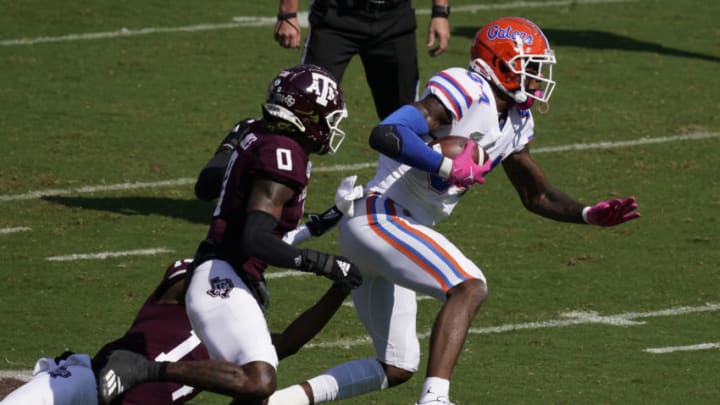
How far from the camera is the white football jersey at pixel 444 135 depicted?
573cm

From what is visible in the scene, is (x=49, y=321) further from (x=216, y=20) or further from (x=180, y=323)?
(x=216, y=20)

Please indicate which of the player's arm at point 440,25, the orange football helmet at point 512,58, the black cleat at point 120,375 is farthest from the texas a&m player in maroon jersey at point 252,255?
the player's arm at point 440,25

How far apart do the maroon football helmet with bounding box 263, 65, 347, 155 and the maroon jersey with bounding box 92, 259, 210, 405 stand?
0.65 meters

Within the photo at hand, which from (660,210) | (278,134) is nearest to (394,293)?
(278,134)

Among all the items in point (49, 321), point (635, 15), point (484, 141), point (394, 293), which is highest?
point (484, 141)

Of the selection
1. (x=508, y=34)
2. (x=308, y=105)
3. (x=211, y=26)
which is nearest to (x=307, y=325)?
(x=308, y=105)

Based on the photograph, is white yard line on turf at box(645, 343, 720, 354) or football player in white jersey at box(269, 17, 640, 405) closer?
football player in white jersey at box(269, 17, 640, 405)

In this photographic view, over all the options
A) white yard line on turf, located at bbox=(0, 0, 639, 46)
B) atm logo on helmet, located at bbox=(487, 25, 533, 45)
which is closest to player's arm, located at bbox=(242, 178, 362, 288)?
atm logo on helmet, located at bbox=(487, 25, 533, 45)

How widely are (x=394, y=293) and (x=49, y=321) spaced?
1901mm

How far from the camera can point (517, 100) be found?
602 centimetres

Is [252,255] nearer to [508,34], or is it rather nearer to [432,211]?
[432,211]

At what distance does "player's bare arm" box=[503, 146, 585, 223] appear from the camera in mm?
6211

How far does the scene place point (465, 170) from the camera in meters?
5.51

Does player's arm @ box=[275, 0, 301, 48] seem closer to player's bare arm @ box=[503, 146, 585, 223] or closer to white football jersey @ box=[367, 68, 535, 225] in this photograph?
player's bare arm @ box=[503, 146, 585, 223]
